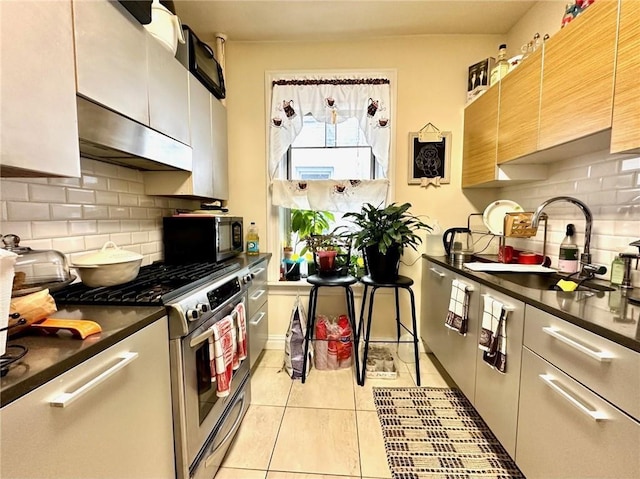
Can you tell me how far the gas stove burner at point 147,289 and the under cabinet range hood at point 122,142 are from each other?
585mm

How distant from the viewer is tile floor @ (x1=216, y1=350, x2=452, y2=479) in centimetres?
145

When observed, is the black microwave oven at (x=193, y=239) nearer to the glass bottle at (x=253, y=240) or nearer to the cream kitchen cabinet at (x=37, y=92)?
the glass bottle at (x=253, y=240)

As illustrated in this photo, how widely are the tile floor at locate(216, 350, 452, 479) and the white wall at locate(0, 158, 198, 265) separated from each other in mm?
1232

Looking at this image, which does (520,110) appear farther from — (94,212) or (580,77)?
(94,212)

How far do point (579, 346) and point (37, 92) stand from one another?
1804 millimetres

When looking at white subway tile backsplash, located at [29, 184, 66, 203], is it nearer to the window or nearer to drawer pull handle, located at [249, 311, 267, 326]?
drawer pull handle, located at [249, 311, 267, 326]

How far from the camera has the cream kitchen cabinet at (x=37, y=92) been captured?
79 cm

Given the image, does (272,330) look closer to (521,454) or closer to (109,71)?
(521,454)

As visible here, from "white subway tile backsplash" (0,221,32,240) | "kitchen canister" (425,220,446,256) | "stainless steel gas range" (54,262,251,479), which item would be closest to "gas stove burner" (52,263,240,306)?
"stainless steel gas range" (54,262,251,479)

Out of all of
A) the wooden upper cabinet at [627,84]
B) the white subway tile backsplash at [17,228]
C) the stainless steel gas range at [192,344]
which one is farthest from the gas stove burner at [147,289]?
the wooden upper cabinet at [627,84]

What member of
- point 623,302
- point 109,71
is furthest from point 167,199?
point 623,302

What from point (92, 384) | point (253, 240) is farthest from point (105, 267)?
point (253, 240)

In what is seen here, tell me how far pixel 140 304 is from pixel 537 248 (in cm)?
241

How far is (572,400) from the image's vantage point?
0.96 metres
